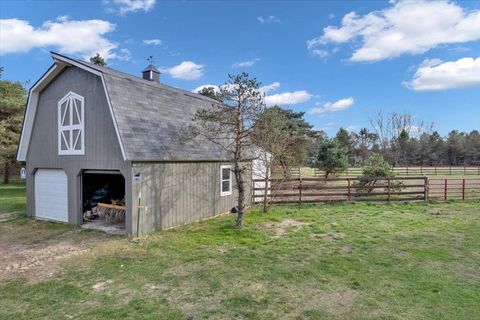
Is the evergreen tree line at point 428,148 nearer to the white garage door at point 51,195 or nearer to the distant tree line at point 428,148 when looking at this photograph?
the distant tree line at point 428,148

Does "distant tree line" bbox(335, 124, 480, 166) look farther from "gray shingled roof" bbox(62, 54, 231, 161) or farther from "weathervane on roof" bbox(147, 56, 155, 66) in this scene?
"gray shingled roof" bbox(62, 54, 231, 161)

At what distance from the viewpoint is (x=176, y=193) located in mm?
9344

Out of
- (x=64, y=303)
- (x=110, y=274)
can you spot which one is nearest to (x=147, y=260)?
(x=110, y=274)

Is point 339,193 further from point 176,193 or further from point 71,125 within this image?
point 71,125

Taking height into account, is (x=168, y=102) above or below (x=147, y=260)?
above

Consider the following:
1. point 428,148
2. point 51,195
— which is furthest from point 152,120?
point 428,148

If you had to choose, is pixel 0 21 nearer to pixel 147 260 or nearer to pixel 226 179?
pixel 226 179

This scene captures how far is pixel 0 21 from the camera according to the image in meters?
12.9

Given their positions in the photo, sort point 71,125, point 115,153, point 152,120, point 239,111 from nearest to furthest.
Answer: point 115,153 → point 239,111 → point 152,120 → point 71,125

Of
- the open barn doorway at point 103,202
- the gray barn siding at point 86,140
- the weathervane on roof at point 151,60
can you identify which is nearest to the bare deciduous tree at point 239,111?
the gray barn siding at point 86,140

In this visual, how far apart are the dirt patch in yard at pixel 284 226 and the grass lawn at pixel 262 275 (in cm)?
14

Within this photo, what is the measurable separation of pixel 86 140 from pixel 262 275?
691cm

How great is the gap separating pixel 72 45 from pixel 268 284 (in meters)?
19.1

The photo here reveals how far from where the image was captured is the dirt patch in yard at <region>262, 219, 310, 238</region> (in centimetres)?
865
